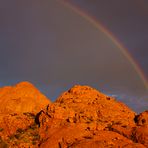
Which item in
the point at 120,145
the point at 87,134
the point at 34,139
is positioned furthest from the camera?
the point at 34,139

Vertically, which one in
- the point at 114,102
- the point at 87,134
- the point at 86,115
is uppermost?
the point at 114,102

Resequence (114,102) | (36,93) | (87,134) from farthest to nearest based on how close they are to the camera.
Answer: (36,93) → (114,102) → (87,134)

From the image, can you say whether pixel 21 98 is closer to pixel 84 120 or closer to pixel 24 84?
pixel 24 84

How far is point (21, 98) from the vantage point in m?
75.9

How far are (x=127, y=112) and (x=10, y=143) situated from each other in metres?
18.2

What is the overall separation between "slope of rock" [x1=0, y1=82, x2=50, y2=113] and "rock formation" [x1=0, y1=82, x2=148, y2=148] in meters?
14.6

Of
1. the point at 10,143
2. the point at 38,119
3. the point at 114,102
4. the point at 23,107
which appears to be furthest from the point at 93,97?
the point at 23,107

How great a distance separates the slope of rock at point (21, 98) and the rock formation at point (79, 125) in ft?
47.9

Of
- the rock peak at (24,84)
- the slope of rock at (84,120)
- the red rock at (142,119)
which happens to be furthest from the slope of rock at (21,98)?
the red rock at (142,119)

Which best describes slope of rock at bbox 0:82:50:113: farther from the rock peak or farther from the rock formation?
the rock formation

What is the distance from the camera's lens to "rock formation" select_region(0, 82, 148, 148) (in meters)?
45.2

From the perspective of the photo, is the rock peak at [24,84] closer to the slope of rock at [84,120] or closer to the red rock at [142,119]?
the slope of rock at [84,120]

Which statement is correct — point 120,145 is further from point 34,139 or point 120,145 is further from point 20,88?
point 20,88

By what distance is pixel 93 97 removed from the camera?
2302 inches
